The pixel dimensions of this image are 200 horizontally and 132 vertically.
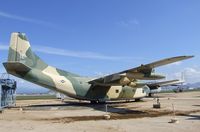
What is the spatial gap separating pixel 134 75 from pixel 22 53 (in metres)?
11.2

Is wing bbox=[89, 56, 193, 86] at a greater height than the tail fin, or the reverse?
the tail fin

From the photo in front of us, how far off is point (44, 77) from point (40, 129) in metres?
14.9

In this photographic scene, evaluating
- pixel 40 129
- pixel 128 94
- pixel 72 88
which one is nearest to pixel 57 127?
pixel 40 129

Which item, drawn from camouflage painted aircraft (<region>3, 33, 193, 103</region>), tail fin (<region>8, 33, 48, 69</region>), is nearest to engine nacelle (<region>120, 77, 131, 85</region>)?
camouflage painted aircraft (<region>3, 33, 193, 103</region>)

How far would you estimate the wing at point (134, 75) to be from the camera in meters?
26.3

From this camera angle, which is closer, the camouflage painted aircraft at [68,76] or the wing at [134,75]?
the wing at [134,75]

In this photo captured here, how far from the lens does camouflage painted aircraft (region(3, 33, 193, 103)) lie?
94.0ft

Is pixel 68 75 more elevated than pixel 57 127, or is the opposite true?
pixel 68 75

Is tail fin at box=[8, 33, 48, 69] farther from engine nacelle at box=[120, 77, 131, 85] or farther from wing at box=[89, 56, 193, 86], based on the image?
engine nacelle at box=[120, 77, 131, 85]

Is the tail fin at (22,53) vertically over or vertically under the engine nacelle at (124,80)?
over

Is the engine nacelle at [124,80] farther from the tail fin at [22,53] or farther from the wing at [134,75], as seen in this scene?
the tail fin at [22,53]

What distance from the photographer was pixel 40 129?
1525 centimetres

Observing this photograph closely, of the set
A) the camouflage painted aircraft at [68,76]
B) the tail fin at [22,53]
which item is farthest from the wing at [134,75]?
the tail fin at [22,53]

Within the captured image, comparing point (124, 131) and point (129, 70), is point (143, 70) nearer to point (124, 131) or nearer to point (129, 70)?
point (129, 70)
